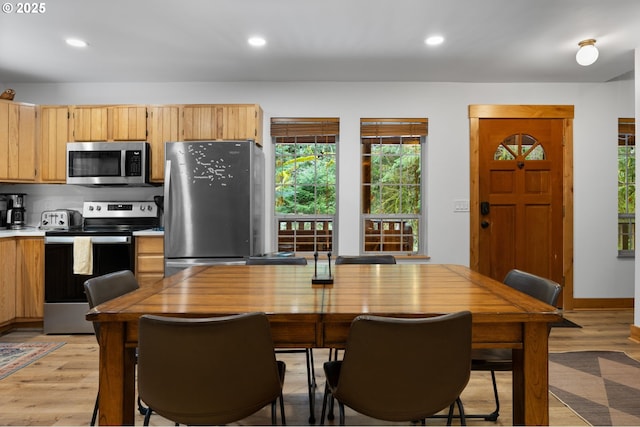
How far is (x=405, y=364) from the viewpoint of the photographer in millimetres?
1205

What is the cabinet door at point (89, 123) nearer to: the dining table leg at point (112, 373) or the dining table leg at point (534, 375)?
the dining table leg at point (112, 373)

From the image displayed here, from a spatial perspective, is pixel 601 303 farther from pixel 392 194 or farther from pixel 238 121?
pixel 238 121

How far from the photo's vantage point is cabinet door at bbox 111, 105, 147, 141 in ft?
12.9

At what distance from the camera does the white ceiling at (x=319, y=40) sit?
270cm

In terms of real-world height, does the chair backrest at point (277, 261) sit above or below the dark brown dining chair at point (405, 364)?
above

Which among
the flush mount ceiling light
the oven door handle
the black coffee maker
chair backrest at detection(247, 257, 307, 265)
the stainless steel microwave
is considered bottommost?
chair backrest at detection(247, 257, 307, 265)

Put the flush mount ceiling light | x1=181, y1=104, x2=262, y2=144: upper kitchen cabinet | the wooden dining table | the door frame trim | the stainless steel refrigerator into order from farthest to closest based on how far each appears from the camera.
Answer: the door frame trim → x1=181, y1=104, x2=262, y2=144: upper kitchen cabinet → the stainless steel refrigerator → the flush mount ceiling light → the wooden dining table

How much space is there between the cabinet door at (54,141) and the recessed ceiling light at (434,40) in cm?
355

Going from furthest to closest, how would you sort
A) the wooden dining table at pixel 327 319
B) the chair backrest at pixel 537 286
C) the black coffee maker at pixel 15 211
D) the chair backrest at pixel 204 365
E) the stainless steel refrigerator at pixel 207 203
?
the black coffee maker at pixel 15 211
the stainless steel refrigerator at pixel 207 203
the chair backrest at pixel 537 286
the wooden dining table at pixel 327 319
the chair backrest at pixel 204 365

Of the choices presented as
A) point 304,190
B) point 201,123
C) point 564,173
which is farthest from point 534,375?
point 564,173

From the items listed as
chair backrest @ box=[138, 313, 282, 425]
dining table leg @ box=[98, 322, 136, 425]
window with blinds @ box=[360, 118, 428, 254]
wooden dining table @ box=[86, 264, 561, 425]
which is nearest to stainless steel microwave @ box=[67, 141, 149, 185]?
window with blinds @ box=[360, 118, 428, 254]

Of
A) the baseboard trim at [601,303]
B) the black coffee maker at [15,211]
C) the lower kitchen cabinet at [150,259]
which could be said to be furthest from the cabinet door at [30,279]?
the baseboard trim at [601,303]

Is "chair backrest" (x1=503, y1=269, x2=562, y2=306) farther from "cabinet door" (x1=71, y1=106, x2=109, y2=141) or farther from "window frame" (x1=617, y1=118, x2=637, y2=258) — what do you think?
"cabinet door" (x1=71, y1=106, x2=109, y2=141)

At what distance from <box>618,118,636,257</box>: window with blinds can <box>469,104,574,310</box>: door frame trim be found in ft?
2.23
